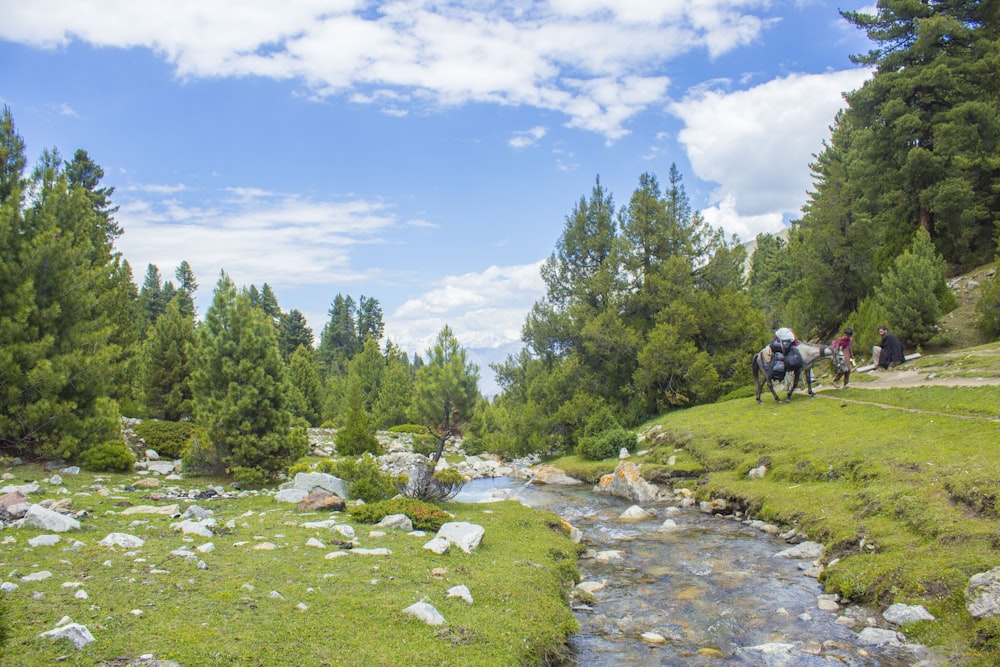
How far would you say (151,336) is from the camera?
113 feet

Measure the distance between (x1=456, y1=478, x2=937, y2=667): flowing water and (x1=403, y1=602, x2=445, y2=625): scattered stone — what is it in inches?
86.8

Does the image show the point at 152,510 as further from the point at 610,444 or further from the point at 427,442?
the point at 610,444

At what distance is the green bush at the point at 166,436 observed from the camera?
1034 inches

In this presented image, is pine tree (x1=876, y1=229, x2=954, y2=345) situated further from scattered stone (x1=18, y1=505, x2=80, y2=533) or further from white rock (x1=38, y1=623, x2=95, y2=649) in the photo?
scattered stone (x1=18, y1=505, x2=80, y2=533)

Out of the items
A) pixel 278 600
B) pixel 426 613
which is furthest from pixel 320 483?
pixel 426 613

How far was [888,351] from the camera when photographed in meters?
27.6

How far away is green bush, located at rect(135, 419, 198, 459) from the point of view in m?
26.3

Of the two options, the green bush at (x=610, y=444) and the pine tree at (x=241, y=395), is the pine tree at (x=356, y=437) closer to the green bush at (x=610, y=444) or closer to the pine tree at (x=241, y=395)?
the pine tree at (x=241, y=395)

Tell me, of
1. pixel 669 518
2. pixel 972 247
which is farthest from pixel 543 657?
pixel 972 247

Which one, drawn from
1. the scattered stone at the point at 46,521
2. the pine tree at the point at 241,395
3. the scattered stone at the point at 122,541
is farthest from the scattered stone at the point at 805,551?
the pine tree at the point at 241,395

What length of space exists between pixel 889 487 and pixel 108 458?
77.3 feet

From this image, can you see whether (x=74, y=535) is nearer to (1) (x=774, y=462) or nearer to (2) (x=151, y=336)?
(1) (x=774, y=462)

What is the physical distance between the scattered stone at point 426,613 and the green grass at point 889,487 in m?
7.14

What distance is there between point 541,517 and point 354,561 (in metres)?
8.01
